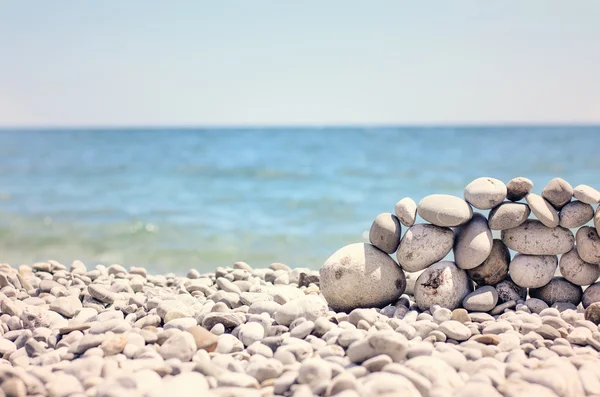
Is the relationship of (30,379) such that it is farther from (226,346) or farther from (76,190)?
(76,190)

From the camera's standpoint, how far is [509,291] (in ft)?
13.3

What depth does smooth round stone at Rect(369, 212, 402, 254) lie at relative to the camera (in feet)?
13.2

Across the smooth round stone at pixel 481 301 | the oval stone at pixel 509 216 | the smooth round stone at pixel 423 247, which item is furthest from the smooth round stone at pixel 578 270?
the smooth round stone at pixel 423 247

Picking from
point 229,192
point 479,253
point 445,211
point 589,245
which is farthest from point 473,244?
point 229,192

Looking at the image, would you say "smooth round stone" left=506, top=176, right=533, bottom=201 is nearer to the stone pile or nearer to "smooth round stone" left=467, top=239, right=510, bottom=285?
the stone pile

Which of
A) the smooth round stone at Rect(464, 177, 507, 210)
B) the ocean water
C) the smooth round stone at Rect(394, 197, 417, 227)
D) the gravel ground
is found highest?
the smooth round stone at Rect(464, 177, 507, 210)

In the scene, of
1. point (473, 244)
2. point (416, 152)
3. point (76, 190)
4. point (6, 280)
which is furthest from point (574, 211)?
point (416, 152)

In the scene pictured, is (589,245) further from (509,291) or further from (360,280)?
(360,280)

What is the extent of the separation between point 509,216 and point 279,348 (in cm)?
190

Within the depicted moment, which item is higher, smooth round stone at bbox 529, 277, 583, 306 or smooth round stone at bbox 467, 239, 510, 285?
smooth round stone at bbox 467, 239, 510, 285

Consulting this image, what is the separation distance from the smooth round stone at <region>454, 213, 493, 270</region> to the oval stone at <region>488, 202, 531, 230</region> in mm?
75

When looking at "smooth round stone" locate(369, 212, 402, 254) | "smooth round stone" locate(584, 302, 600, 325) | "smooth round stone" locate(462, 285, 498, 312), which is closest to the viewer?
"smooth round stone" locate(584, 302, 600, 325)

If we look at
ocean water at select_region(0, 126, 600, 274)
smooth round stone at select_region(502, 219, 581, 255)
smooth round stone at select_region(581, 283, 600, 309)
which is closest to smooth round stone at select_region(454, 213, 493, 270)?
smooth round stone at select_region(502, 219, 581, 255)

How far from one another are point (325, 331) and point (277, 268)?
8.16 feet
